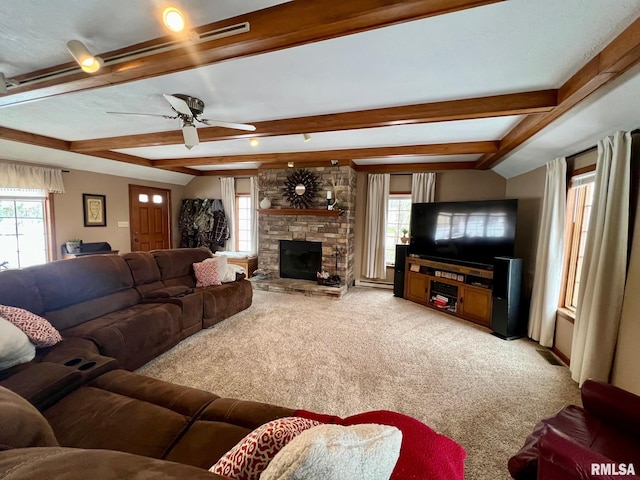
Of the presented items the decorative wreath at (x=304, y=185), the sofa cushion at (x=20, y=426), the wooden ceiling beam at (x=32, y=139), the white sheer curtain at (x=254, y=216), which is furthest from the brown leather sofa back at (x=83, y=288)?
the white sheer curtain at (x=254, y=216)

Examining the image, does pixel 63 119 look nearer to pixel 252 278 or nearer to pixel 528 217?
pixel 252 278

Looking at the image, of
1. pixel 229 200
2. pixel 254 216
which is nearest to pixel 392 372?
pixel 254 216

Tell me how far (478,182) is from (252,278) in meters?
4.76

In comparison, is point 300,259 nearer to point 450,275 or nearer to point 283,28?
point 450,275

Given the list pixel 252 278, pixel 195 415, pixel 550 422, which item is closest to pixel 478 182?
pixel 550 422

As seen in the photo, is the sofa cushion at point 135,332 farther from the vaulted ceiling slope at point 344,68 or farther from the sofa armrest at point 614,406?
the sofa armrest at point 614,406

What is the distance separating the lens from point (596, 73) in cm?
164

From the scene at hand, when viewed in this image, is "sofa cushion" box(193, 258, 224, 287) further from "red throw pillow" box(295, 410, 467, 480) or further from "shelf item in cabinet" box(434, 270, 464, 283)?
"shelf item in cabinet" box(434, 270, 464, 283)

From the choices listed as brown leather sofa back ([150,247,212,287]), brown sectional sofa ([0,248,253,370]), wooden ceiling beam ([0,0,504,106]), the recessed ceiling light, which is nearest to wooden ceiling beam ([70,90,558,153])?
wooden ceiling beam ([0,0,504,106])

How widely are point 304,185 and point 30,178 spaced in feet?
14.4

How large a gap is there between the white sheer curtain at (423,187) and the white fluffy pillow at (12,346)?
5254mm

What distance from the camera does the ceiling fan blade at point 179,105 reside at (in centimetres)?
211

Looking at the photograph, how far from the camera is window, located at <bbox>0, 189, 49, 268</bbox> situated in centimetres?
418

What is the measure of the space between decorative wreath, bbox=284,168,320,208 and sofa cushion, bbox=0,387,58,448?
451 cm
